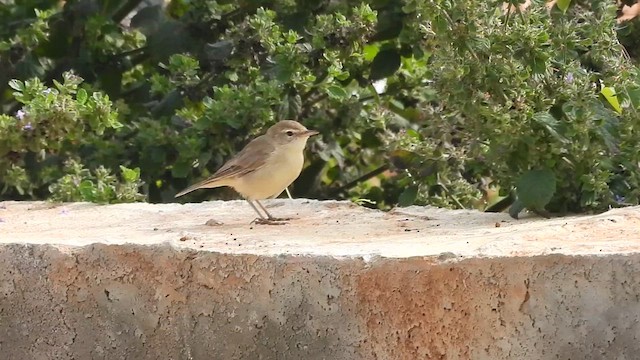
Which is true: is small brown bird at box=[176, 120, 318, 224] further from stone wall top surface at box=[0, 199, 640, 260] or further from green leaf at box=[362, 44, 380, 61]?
green leaf at box=[362, 44, 380, 61]

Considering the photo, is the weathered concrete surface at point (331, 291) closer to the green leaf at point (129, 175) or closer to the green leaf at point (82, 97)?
the green leaf at point (129, 175)

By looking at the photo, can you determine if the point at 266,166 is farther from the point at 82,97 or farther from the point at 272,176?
the point at 82,97

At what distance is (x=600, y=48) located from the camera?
478 centimetres

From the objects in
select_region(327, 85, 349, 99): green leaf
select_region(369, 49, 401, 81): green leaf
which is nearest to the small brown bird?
select_region(327, 85, 349, 99): green leaf

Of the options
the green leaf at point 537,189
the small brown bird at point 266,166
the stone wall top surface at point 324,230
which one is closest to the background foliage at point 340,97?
the green leaf at point 537,189

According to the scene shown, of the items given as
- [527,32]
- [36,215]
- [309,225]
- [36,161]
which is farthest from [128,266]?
[36,161]

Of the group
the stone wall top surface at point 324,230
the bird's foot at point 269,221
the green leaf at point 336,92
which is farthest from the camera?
the green leaf at point 336,92

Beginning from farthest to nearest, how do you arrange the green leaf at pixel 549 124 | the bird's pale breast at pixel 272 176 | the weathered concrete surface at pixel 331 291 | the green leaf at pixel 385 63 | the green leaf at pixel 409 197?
the green leaf at pixel 385 63 < the green leaf at pixel 409 197 < the bird's pale breast at pixel 272 176 < the green leaf at pixel 549 124 < the weathered concrete surface at pixel 331 291

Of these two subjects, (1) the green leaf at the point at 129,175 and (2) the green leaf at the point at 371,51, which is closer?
(1) the green leaf at the point at 129,175

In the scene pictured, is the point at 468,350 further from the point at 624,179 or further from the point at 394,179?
the point at 394,179

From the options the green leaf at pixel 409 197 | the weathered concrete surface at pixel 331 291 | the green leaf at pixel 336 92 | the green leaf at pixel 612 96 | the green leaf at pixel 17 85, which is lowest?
the green leaf at pixel 409 197

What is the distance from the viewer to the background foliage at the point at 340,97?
15.6 ft

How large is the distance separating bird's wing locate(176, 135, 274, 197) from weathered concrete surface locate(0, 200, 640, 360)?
0.77 m

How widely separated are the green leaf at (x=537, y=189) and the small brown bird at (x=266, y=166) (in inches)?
49.8
